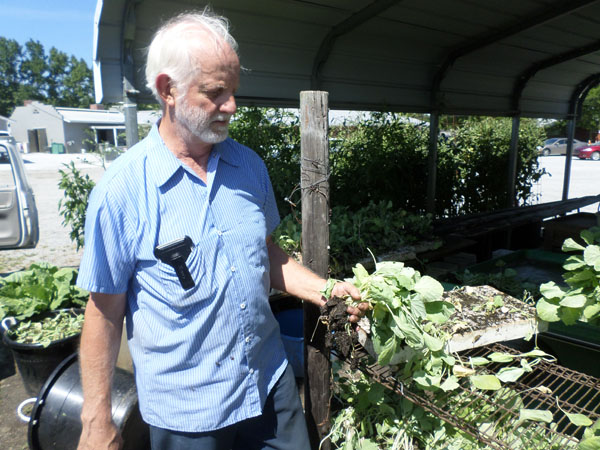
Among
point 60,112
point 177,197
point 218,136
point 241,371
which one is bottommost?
point 241,371

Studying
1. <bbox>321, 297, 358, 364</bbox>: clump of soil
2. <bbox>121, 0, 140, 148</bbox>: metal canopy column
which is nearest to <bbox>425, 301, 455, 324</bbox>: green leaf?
<bbox>321, 297, 358, 364</bbox>: clump of soil

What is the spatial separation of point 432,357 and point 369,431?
0.70 meters

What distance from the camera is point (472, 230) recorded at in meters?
6.84

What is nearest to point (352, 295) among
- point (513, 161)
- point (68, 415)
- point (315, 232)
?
point (315, 232)

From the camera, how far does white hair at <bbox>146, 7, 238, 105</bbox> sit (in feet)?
5.38

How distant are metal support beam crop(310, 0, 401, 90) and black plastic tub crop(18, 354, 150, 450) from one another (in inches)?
161

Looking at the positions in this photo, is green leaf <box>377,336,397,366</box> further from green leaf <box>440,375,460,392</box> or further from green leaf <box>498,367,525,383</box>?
green leaf <box>498,367,525,383</box>

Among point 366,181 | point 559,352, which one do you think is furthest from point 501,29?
point 559,352

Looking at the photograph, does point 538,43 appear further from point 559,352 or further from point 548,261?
point 559,352

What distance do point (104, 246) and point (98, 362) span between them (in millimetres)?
448

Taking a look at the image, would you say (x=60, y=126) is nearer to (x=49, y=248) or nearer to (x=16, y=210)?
(x=49, y=248)

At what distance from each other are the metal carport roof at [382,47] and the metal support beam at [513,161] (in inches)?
19.2

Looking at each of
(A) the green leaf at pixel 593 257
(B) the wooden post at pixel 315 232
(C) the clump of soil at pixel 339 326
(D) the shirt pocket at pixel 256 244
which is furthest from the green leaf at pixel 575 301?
(D) the shirt pocket at pixel 256 244

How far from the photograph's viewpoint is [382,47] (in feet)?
19.4
